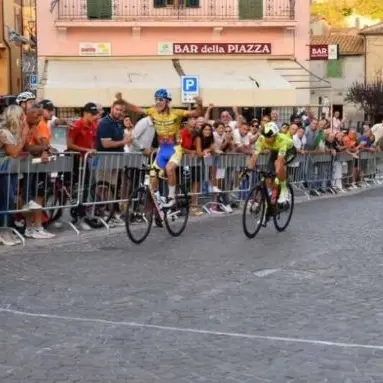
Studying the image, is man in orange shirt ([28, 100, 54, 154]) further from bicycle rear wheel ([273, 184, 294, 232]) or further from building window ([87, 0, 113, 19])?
building window ([87, 0, 113, 19])

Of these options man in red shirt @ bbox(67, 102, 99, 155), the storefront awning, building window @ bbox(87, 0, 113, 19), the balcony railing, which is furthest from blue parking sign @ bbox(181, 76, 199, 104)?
man in red shirt @ bbox(67, 102, 99, 155)

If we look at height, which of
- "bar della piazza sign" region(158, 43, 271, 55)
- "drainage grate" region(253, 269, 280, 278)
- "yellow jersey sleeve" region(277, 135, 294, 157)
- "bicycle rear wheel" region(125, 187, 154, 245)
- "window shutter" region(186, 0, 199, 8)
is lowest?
"drainage grate" region(253, 269, 280, 278)

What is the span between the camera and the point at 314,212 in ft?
60.1

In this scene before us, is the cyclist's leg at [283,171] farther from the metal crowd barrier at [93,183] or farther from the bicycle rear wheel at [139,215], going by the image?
the bicycle rear wheel at [139,215]

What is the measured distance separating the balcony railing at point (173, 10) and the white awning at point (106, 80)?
1585 millimetres

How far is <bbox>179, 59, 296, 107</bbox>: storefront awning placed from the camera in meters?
31.4

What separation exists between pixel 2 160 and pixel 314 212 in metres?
7.06

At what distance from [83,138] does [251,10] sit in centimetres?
2130

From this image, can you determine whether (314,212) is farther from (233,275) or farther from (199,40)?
(199,40)

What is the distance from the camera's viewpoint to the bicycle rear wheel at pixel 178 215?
46.0 ft

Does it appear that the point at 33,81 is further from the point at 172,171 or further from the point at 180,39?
the point at 172,171

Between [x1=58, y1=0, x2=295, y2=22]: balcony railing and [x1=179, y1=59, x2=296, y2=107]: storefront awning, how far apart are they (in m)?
1.83

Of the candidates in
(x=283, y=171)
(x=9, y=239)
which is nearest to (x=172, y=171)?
(x=283, y=171)

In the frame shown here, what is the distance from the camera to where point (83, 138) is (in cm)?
1512
